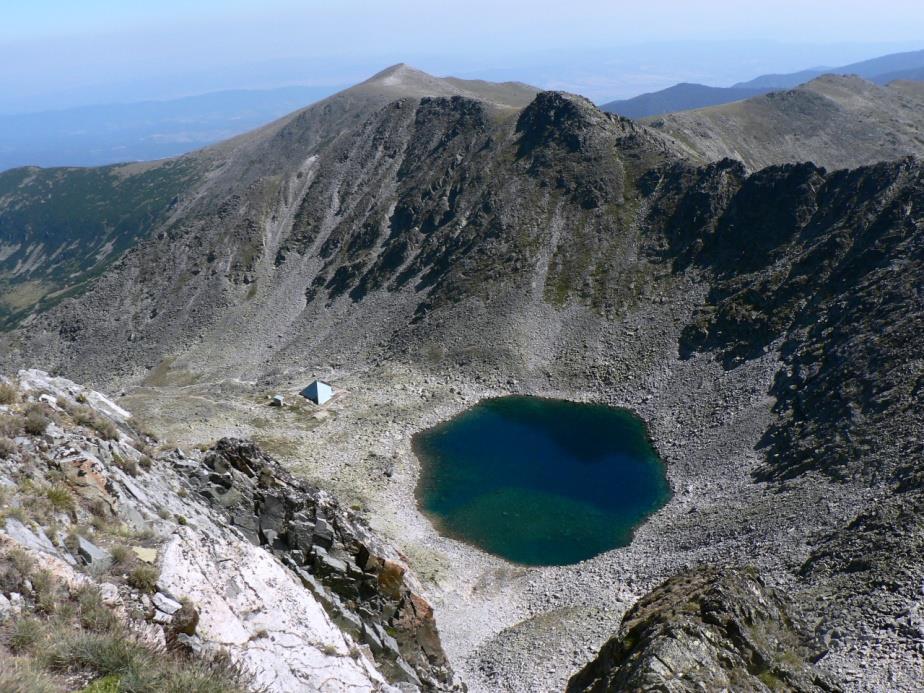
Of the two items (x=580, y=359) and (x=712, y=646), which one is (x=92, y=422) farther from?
(x=580, y=359)

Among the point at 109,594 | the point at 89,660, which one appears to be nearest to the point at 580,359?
the point at 109,594

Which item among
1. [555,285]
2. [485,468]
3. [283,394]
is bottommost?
[485,468]

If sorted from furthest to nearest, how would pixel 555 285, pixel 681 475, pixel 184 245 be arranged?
pixel 184 245 → pixel 555 285 → pixel 681 475

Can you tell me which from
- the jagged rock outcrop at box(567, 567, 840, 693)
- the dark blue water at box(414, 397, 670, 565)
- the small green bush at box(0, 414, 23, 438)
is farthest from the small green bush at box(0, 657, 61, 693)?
the dark blue water at box(414, 397, 670, 565)

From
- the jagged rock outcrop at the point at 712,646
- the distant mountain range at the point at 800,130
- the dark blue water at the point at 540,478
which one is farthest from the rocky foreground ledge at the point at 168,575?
the distant mountain range at the point at 800,130

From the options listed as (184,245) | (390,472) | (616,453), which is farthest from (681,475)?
(184,245)

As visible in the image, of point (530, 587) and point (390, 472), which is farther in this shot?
point (390, 472)

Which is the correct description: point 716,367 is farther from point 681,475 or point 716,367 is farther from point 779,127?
point 779,127
